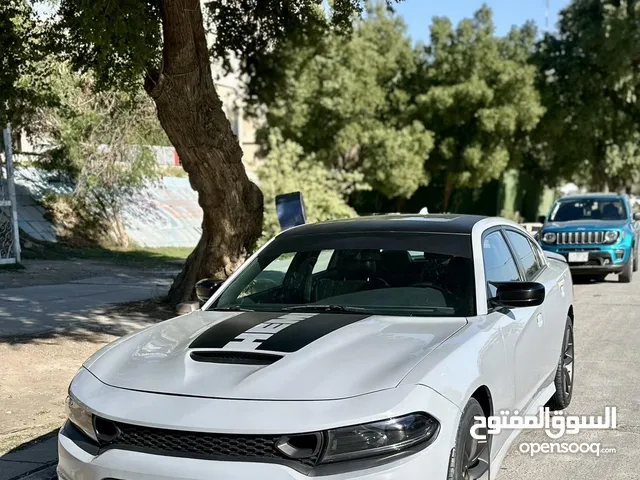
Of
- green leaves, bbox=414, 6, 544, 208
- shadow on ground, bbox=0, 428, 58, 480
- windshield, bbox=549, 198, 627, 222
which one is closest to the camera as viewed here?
shadow on ground, bbox=0, 428, 58, 480


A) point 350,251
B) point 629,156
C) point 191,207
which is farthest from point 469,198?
point 350,251

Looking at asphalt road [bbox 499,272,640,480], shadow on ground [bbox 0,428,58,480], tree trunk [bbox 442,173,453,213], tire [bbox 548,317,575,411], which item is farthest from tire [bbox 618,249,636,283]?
tree trunk [bbox 442,173,453,213]

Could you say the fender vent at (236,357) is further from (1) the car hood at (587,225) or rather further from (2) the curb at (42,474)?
(1) the car hood at (587,225)

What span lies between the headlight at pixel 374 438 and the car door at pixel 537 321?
164 centimetres

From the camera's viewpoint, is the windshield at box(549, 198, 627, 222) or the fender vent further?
the windshield at box(549, 198, 627, 222)

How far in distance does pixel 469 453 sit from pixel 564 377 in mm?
2807

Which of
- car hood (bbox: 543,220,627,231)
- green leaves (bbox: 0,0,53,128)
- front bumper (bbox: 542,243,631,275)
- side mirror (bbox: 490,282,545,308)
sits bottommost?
front bumper (bbox: 542,243,631,275)

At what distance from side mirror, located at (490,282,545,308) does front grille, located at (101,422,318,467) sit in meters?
1.82

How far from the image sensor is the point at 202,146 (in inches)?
400

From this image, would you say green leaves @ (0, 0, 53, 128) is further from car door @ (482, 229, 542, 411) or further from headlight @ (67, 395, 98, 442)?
headlight @ (67, 395, 98, 442)

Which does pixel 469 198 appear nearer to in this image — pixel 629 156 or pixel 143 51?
pixel 629 156

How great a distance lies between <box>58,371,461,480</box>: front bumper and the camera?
3.25 meters

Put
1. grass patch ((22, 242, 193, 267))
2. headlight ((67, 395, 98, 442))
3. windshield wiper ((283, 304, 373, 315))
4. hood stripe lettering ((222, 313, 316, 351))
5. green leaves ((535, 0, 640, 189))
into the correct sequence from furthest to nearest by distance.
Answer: green leaves ((535, 0, 640, 189)) → grass patch ((22, 242, 193, 267)) → windshield wiper ((283, 304, 373, 315)) → hood stripe lettering ((222, 313, 316, 351)) → headlight ((67, 395, 98, 442))

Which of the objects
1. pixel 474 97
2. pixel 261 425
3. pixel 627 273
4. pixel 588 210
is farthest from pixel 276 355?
pixel 474 97
